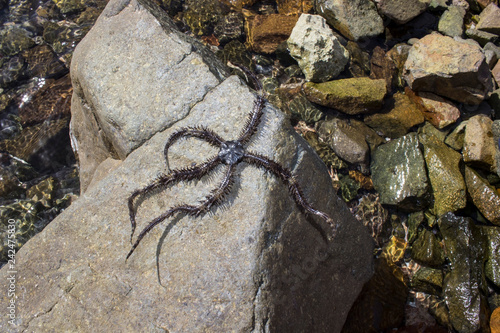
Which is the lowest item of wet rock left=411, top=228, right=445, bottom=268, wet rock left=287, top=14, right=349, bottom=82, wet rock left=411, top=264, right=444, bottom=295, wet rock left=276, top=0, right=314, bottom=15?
wet rock left=411, top=264, right=444, bottom=295

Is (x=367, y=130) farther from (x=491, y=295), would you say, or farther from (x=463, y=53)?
(x=491, y=295)

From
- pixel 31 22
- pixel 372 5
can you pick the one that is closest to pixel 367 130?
pixel 372 5

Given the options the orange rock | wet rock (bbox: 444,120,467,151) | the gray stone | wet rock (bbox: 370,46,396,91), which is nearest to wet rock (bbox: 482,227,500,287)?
the orange rock

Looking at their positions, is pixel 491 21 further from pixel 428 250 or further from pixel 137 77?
pixel 137 77

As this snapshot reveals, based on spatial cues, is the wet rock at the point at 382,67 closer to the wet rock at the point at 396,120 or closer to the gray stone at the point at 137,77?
the wet rock at the point at 396,120

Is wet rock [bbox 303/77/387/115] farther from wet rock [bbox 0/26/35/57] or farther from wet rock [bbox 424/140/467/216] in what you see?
wet rock [bbox 0/26/35/57]

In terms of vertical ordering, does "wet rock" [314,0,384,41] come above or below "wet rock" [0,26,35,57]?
below
